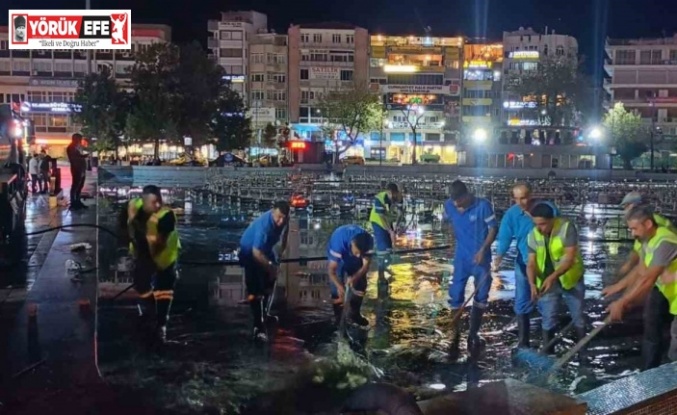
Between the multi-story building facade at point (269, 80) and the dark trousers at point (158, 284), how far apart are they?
247 ft

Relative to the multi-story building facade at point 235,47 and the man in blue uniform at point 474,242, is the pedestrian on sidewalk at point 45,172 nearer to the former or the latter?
the man in blue uniform at point 474,242

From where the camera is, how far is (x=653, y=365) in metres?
6.46

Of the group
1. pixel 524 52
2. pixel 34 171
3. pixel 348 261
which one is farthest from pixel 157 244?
pixel 524 52

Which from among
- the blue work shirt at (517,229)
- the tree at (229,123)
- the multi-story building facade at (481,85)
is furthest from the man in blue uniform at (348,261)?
the multi-story building facade at (481,85)

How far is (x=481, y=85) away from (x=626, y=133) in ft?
66.2

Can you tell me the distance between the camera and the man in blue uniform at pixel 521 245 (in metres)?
7.46

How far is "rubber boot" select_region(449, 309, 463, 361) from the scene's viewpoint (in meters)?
7.45

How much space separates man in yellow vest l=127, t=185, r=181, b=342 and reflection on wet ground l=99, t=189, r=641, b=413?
0.45 m

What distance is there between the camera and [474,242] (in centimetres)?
784

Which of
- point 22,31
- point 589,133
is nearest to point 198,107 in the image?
point 22,31

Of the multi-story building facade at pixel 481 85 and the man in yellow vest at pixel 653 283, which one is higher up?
the multi-story building facade at pixel 481 85

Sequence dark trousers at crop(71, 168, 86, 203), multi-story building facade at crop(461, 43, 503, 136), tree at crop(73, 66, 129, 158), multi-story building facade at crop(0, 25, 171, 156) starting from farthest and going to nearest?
multi-story building facade at crop(461, 43, 503, 136) < multi-story building facade at crop(0, 25, 171, 156) < tree at crop(73, 66, 129, 158) < dark trousers at crop(71, 168, 86, 203)

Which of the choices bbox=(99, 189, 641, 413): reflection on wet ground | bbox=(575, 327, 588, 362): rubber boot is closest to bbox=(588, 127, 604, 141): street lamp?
Result: bbox=(99, 189, 641, 413): reflection on wet ground

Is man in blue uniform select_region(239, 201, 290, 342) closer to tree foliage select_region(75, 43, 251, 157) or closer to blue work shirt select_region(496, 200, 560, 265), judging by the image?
blue work shirt select_region(496, 200, 560, 265)
